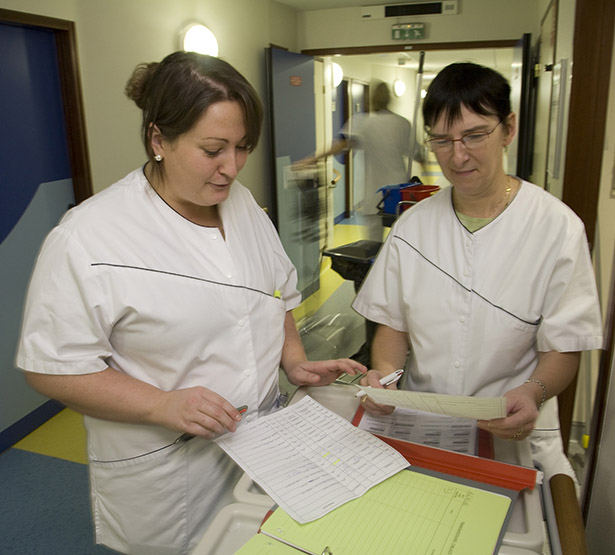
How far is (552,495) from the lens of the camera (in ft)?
2.92

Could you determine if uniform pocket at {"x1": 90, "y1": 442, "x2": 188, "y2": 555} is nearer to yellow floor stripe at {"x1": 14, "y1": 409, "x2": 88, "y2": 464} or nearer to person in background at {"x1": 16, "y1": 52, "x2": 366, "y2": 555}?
person in background at {"x1": 16, "y1": 52, "x2": 366, "y2": 555}

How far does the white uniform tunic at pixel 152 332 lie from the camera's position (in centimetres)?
99

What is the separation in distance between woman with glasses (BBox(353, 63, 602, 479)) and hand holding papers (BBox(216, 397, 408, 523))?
131 millimetres

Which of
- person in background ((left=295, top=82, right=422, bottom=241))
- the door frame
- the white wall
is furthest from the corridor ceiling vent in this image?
the door frame

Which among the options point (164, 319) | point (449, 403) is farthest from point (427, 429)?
point (164, 319)

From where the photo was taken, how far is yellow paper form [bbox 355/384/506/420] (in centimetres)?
88

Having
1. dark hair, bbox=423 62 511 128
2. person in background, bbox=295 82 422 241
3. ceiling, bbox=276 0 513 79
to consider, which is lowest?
person in background, bbox=295 82 422 241

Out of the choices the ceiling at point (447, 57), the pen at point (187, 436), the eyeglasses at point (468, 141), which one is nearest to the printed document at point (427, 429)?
the pen at point (187, 436)

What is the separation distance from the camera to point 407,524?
2.66 ft

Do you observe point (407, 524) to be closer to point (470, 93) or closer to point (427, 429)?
point (427, 429)

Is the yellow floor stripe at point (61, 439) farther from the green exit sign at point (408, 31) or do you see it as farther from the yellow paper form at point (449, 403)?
the green exit sign at point (408, 31)

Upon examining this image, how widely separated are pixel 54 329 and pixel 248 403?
412 mm

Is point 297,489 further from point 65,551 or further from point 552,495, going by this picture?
point 65,551

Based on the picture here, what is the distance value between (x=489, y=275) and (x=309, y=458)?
542 mm
